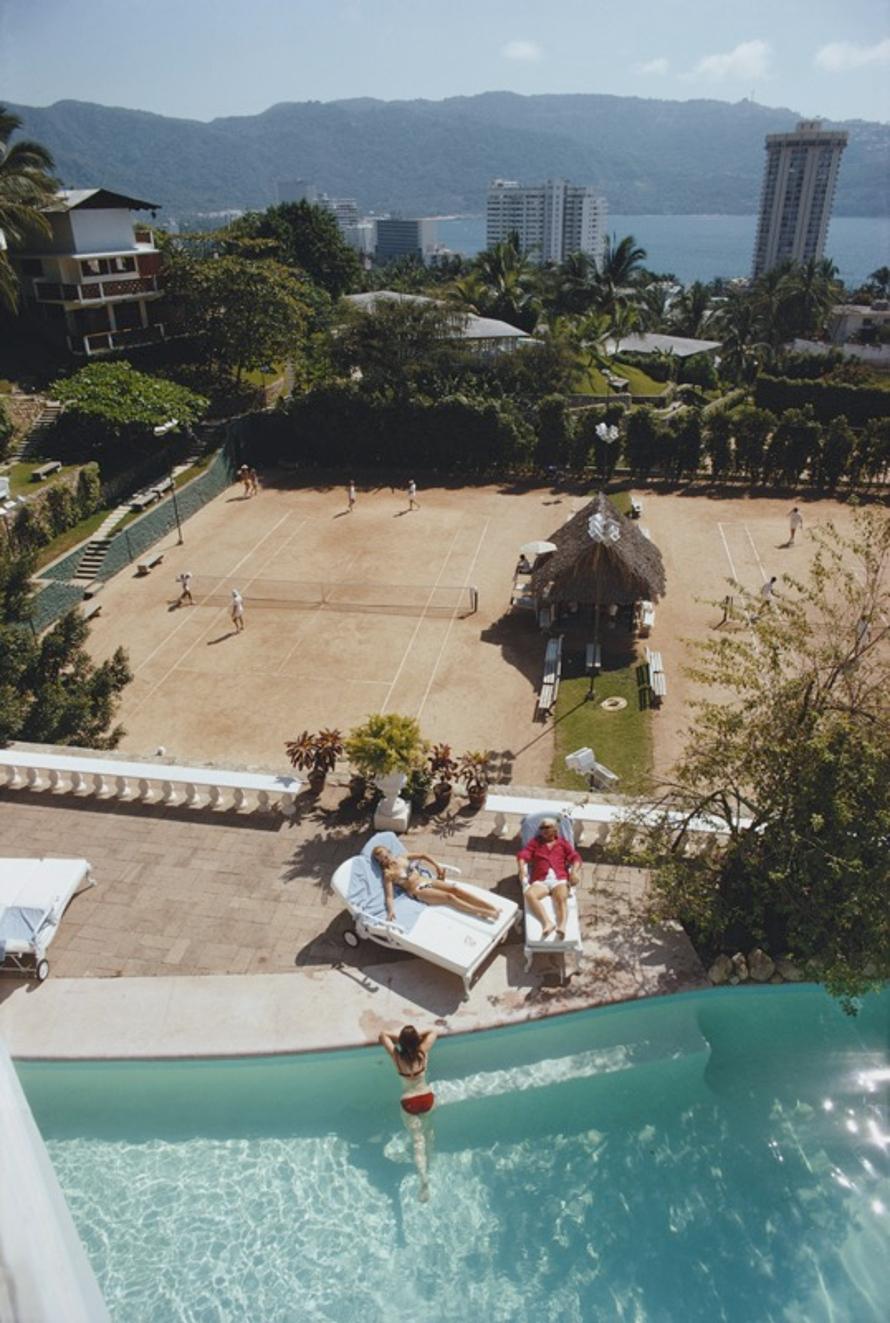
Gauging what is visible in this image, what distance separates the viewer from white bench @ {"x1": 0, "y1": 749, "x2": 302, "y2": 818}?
14.2m

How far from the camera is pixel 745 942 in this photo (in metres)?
11.6

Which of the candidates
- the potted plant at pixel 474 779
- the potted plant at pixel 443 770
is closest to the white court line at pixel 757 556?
the potted plant at pixel 474 779

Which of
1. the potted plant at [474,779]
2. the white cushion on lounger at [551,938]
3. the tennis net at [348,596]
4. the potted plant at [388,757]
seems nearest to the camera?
the white cushion on lounger at [551,938]

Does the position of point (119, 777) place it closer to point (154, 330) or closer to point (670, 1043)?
point (670, 1043)

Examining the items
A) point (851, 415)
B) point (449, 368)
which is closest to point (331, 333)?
point (449, 368)

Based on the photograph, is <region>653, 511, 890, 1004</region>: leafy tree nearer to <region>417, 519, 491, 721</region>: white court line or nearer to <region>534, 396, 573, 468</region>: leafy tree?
<region>417, 519, 491, 721</region>: white court line

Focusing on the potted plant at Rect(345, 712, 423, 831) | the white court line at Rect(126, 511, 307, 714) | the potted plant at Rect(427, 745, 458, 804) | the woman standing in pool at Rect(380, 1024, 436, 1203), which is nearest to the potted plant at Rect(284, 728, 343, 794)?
the potted plant at Rect(345, 712, 423, 831)

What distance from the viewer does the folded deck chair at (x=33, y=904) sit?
11.3 m

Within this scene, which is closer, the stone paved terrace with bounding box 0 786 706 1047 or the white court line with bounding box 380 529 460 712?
the stone paved terrace with bounding box 0 786 706 1047

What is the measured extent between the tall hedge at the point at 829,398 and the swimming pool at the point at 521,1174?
39.2m

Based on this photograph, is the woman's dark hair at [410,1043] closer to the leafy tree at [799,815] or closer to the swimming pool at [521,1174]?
the swimming pool at [521,1174]

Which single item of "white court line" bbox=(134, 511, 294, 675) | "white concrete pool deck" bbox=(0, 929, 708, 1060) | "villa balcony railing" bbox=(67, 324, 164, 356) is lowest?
"white court line" bbox=(134, 511, 294, 675)

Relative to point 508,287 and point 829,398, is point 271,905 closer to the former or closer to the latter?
point 829,398

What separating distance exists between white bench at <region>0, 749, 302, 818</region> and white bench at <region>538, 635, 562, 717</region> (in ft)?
24.0
